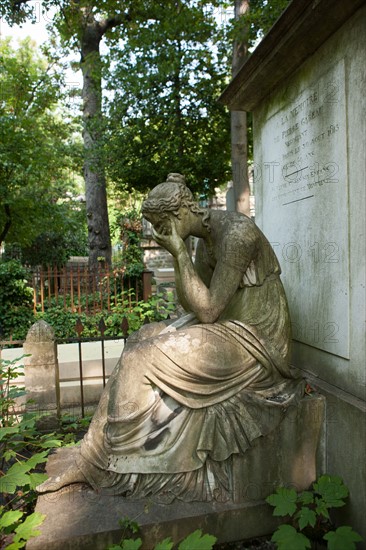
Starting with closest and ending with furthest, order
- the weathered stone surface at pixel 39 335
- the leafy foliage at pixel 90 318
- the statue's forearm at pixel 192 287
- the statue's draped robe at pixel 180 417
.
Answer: the statue's draped robe at pixel 180 417
the statue's forearm at pixel 192 287
the weathered stone surface at pixel 39 335
the leafy foliage at pixel 90 318

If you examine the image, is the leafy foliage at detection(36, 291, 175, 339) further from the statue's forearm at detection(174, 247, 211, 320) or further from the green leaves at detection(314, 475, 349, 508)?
the green leaves at detection(314, 475, 349, 508)

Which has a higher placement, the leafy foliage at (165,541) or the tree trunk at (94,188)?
the tree trunk at (94,188)

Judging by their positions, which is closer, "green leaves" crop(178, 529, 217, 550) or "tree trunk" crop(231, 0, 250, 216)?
"green leaves" crop(178, 529, 217, 550)

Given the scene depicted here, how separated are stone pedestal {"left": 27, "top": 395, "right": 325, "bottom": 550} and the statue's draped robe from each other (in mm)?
71

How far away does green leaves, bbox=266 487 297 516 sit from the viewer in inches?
84.4

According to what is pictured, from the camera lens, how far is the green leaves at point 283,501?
2145mm

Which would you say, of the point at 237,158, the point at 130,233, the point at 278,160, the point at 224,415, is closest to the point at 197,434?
the point at 224,415

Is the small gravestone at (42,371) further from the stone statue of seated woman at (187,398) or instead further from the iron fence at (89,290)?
the iron fence at (89,290)

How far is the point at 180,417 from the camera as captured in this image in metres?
2.29

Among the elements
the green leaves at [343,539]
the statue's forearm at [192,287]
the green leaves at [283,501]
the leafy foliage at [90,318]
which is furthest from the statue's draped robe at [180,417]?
the leafy foliage at [90,318]

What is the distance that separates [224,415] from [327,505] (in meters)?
0.73

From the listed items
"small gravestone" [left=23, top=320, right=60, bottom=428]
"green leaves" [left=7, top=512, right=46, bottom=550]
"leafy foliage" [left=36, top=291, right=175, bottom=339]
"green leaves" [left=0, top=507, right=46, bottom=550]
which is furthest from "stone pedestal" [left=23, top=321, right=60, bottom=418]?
"leafy foliage" [left=36, top=291, right=175, bottom=339]

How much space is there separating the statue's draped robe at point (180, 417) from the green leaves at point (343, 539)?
568 mm

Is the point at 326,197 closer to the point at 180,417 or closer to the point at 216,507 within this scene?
the point at 180,417
